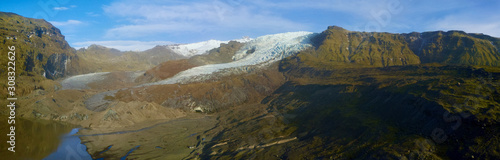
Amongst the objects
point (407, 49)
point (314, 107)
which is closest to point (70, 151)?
point (314, 107)

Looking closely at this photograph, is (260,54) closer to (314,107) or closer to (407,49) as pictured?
(407,49)

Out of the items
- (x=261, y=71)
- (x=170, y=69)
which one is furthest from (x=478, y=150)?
(x=170, y=69)

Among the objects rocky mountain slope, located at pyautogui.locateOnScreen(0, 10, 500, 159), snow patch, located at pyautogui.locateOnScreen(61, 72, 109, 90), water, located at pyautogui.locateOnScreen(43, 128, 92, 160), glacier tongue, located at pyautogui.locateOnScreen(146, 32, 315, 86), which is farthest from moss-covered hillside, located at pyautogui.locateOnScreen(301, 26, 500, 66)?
snow patch, located at pyautogui.locateOnScreen(61, 72, 109, 90)

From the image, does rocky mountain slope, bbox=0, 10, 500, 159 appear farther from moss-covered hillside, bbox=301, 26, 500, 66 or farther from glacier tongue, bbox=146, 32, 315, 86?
glacier tongue, bbox=146, 32, 315, 86

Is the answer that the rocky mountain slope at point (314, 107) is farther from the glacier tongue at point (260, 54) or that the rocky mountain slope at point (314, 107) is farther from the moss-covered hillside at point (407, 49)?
the glacier tongue at point (260, 54)

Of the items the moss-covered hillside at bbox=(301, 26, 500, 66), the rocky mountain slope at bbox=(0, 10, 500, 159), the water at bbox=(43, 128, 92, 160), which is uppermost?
the moss-covered hillside at bbox=(301, 26, 500, 66)

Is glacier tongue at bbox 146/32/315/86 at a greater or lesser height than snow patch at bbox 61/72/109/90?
greater
